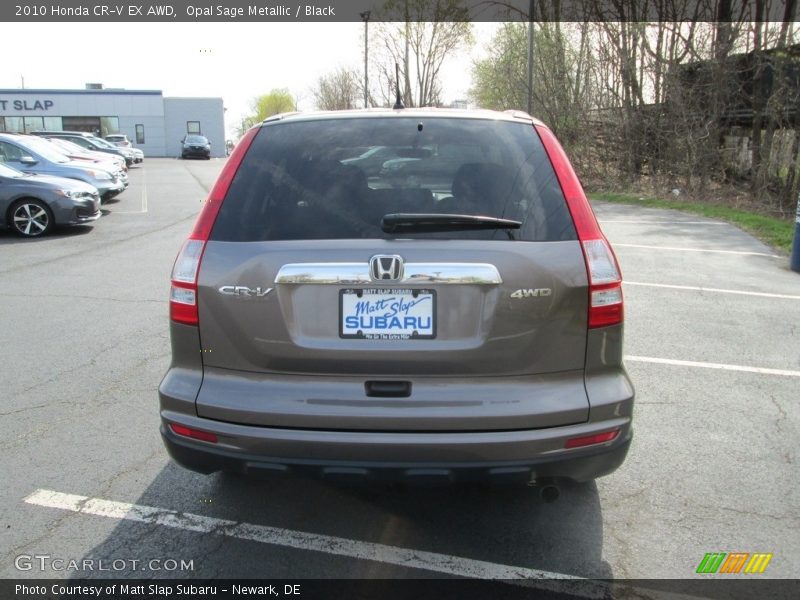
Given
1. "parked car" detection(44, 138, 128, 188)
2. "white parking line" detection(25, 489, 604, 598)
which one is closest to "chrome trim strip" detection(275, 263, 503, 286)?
"white parking line" detection(25, 489, 604, 598)

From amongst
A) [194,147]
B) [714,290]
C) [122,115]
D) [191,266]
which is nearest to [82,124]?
[122,115]

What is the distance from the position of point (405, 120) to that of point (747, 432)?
2.85m

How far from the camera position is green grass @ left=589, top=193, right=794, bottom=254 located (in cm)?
1175

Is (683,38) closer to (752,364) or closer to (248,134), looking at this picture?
(752,364)

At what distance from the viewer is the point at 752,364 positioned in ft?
17.6

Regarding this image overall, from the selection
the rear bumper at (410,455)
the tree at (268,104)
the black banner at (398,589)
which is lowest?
the black banner at (398,589)

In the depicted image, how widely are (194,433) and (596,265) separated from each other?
1727mm

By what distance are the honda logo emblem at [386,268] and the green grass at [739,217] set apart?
10104 millimetres

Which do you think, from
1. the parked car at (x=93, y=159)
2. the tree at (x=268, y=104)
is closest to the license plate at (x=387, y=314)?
the parked car at (x=93, y=159)

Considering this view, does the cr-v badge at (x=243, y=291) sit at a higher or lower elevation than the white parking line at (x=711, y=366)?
higher

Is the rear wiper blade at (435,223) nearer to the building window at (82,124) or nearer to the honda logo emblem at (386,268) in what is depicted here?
the honda logo emblem at (386,268)

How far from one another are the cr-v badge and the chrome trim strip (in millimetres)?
91

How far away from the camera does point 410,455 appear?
249 cm

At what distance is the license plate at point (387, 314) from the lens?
2.54 meters
